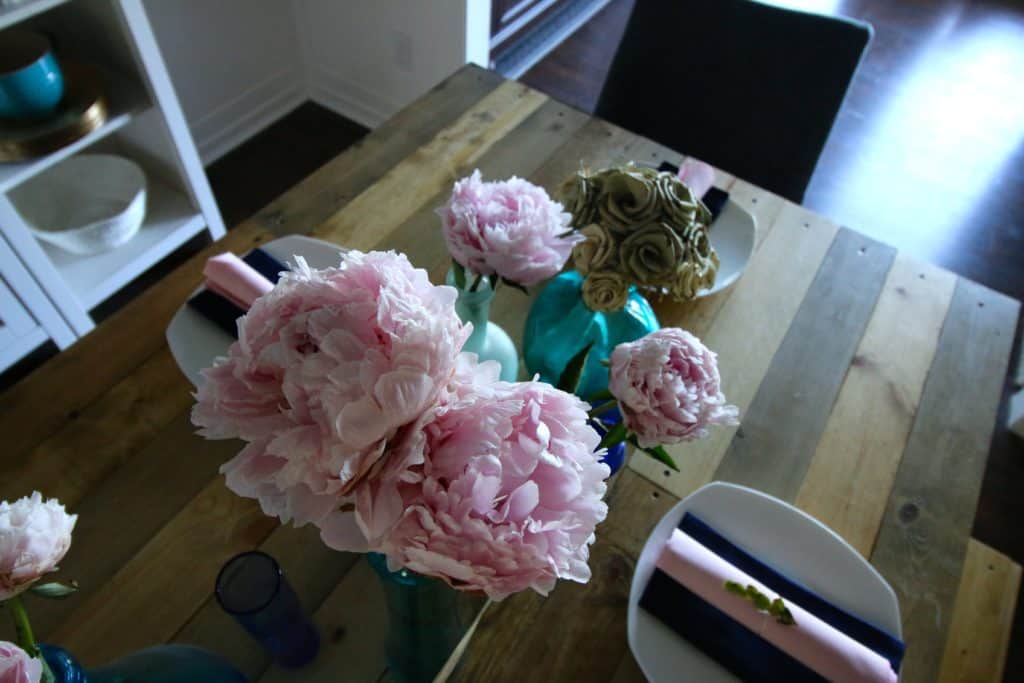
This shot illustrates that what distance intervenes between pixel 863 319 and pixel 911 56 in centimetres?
272

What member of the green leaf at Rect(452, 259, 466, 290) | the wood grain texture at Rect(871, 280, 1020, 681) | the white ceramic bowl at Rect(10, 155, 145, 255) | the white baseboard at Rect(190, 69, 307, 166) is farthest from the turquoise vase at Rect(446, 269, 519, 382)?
the white baseboard at Rect(190, 69, 307, 166)

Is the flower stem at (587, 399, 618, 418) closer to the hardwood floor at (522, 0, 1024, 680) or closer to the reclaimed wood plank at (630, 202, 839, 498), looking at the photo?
the reclaimed wood plank at (630, 202, 839, 498)

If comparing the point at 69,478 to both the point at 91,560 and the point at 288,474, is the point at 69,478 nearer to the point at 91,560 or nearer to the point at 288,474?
the point at 91,560

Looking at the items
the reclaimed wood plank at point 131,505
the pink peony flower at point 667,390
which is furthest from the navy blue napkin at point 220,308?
the pink peony flower at point 667,390

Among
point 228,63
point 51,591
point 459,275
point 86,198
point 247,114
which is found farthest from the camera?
point 247,114

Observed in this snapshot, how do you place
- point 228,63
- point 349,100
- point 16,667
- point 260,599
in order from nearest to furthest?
1. point 16,667
2. point 260,599
3. point 228,63
4. point 349,100

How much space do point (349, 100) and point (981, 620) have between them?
2.24 metres

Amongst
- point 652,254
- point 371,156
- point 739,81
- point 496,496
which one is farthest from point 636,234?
point 739,81

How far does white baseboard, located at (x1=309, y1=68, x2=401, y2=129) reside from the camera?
2.22 metres

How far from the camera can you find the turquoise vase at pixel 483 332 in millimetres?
632

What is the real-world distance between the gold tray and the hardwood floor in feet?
5.31

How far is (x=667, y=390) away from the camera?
0.43 m

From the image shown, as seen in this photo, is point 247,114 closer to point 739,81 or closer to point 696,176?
point 739,81

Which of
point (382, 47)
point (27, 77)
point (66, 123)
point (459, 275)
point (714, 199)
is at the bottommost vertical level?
point (382, 47)
